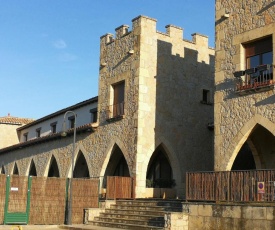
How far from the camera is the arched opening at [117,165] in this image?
26.1 meters

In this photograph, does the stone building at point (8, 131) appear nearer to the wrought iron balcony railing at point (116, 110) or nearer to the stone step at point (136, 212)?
the wrought iron balcony railing at point (116, 110)

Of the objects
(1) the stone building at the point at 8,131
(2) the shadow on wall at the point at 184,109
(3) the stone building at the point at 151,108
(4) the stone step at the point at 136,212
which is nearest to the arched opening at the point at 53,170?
(3) the stone building at the point at 151,108

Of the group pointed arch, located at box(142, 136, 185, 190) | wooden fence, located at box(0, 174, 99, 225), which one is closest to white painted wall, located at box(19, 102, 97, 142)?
pointed arch, located at box(142, 136, 185, 190)

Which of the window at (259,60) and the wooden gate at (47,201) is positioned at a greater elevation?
the window at (259,60)

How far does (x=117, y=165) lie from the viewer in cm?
2692

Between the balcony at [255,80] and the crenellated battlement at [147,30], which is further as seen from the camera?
the crenellated battlement at [147,30]

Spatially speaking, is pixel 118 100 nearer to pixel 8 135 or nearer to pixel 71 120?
pixel 71 120

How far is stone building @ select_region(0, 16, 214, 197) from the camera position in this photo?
23969 mm

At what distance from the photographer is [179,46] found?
26312mm

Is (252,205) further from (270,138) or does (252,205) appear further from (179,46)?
(179,46)

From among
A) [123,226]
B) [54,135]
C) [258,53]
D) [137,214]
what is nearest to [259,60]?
[258,53]

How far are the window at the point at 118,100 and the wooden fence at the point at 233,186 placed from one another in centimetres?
901

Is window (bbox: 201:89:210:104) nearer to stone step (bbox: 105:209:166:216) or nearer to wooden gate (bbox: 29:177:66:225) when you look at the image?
stone step (bbox: 105:209:166:216)

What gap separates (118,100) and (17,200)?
8.14m
